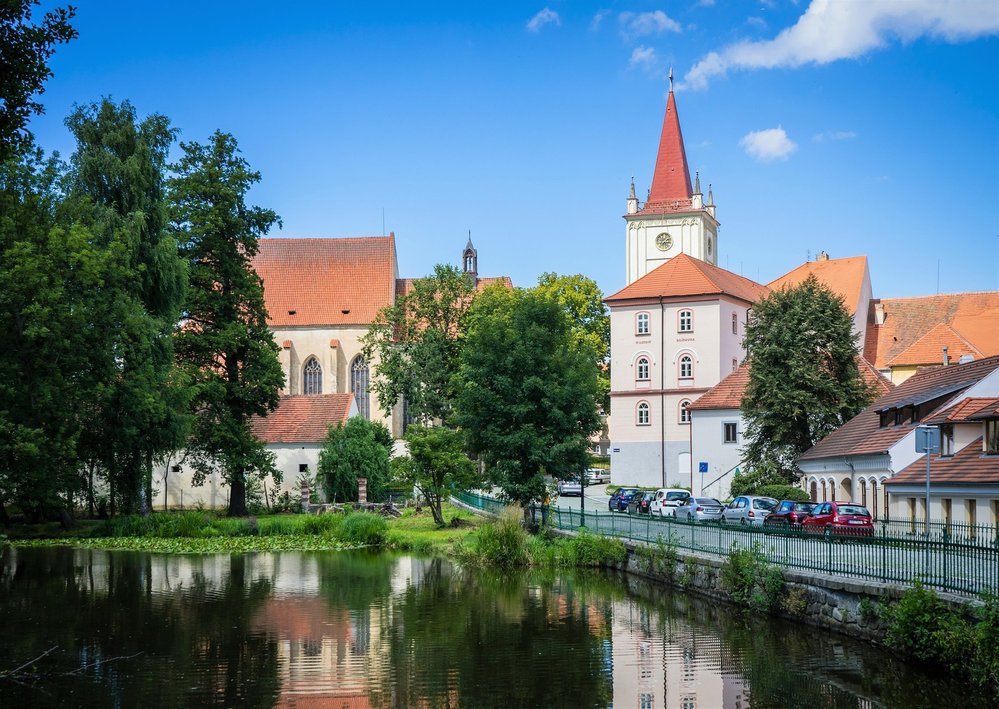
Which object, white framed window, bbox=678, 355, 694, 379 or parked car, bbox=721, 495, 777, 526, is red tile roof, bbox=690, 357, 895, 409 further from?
parked car, bbox=721, 495, 777, 526

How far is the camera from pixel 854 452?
127 ft

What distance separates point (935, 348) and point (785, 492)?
82.2 feet

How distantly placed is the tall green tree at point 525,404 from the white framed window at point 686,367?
88.9 ft

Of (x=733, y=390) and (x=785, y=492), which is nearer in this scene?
(x=785, y=492)

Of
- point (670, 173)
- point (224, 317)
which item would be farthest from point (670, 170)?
point (224, 317)

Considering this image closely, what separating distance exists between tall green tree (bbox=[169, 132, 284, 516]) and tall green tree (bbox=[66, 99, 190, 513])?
3148mm

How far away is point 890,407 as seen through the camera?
38.5 meters

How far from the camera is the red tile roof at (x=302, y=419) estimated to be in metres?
58.6

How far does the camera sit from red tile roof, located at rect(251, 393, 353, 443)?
58.6 meters

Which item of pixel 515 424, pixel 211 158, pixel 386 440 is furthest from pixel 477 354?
pixel 386 440

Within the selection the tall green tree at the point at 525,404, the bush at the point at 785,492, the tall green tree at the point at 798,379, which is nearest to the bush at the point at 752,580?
the tall green tree at the point at 525,404

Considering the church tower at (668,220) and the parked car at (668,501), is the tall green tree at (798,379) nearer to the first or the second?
the parked car at (668,501)

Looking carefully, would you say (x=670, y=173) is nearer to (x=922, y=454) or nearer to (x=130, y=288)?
(x=130, y=288)

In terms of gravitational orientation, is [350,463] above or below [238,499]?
above
